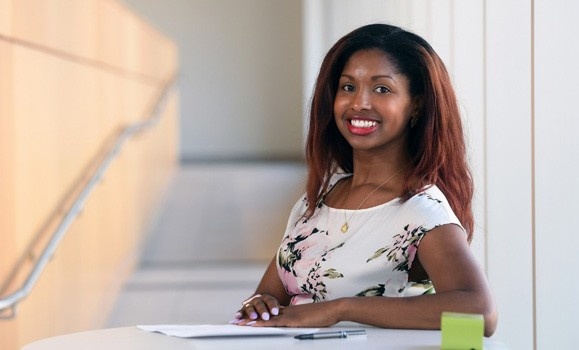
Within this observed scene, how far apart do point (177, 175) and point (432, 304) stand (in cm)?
1019

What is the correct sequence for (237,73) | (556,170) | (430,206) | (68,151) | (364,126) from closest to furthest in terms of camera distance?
(430,206), (364,126), (556,170), (68,151), (237,73)

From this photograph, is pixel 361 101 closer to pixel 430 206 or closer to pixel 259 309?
pixel 430 206

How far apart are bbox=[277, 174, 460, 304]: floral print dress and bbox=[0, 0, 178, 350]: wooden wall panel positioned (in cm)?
198

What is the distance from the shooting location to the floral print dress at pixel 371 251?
281 cm

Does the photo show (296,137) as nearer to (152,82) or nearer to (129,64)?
(152,82)

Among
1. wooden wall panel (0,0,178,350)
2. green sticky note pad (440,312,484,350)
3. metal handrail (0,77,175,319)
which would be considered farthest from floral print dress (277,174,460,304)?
wooden wall panel (0,0,178,350)

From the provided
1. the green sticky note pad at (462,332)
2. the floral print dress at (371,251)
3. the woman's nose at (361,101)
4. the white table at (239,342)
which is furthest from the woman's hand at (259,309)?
the green sticky note pad at (462,332)

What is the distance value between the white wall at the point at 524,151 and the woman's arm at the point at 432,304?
93 cm

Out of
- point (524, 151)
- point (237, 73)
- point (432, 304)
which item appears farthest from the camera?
point (237, 73)

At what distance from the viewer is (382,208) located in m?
2.93

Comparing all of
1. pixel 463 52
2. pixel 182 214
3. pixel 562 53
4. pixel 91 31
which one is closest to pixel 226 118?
pixel 182 214

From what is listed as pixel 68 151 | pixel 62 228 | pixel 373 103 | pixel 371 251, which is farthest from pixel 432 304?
pixel 68 151

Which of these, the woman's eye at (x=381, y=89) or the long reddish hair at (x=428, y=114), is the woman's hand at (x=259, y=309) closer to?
the long reddish hair at (x=428, y=114)

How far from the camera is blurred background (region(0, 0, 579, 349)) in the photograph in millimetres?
3695
